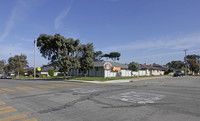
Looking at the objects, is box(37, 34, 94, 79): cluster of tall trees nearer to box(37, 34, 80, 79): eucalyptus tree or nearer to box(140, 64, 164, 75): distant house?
box(37, 34, 80, 79): eucalyptus tree

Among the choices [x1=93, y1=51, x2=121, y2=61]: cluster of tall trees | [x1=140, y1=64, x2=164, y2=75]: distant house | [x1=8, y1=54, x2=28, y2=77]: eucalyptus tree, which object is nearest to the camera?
[x1=8, y1=54, x2=28, y2=77]: eucalyptus tree

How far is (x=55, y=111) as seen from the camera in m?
6.33

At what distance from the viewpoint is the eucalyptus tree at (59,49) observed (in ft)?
97.1

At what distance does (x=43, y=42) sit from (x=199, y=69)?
266ft

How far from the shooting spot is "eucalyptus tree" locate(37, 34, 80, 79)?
29.6 meters

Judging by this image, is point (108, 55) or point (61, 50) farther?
point (108, 55)

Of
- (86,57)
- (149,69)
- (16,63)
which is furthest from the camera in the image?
(149,69)

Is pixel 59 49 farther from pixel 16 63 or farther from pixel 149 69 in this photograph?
pixel 149 69

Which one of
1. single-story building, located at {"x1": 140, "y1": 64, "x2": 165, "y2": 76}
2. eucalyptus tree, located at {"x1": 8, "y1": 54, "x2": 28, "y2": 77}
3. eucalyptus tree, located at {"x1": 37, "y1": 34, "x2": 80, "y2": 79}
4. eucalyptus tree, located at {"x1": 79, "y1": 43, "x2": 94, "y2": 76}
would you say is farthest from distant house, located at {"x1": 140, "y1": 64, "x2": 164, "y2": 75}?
eucalyptus tree, located at {"x1": 8, "y1": 54, "x2": 28, "y2": 77}

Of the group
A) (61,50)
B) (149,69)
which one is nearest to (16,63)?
(61,50)

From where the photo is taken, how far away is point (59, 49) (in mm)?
29562

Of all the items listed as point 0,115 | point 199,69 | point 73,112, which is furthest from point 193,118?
point 199,69

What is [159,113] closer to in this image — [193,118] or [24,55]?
[193,118]

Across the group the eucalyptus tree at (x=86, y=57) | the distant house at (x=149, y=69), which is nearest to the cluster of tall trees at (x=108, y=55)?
the distant house at (x=149, y=69)
